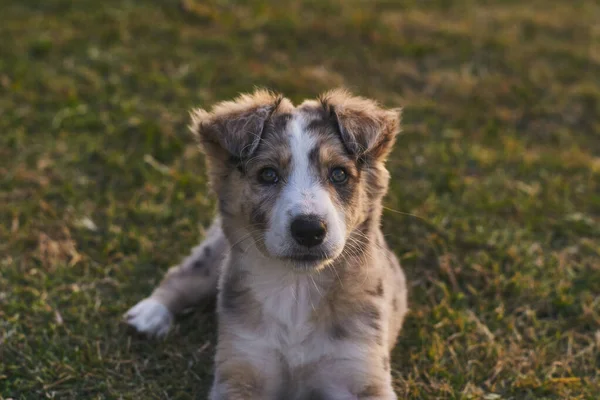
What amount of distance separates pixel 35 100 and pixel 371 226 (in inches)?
203

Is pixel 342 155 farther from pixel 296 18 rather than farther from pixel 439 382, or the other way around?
pixel 296 18

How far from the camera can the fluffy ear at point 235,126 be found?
4.83 meters

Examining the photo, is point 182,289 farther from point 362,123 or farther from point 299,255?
point 362,123

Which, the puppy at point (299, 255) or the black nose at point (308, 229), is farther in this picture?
the puppy at point (299, 255)

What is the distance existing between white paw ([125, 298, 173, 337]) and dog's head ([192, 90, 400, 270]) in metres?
1.14

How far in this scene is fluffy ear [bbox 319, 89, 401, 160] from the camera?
193 inches

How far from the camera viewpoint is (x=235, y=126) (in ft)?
16.0

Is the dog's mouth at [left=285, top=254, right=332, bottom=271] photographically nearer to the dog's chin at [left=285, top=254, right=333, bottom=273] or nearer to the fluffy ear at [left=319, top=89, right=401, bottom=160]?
the dog's chin at [left=285, top=254, right=333, bottom=273]

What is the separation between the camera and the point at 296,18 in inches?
435

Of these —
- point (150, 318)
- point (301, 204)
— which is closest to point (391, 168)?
point (150, 318)

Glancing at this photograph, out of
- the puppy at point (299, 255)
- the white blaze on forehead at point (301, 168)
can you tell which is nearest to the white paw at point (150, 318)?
the puppy at point (299, 255)

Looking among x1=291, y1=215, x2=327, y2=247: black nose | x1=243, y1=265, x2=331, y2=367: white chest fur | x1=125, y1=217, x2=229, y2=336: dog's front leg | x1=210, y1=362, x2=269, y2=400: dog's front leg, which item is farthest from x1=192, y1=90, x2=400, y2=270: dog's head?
x1=125, y1=217, x2=229, y2=336: dog's front leg

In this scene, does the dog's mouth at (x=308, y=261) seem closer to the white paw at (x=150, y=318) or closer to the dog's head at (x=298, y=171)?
the dog's head at (x=298, y=171)

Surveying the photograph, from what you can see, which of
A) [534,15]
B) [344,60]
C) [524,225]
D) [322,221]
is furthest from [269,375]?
[534,15]
